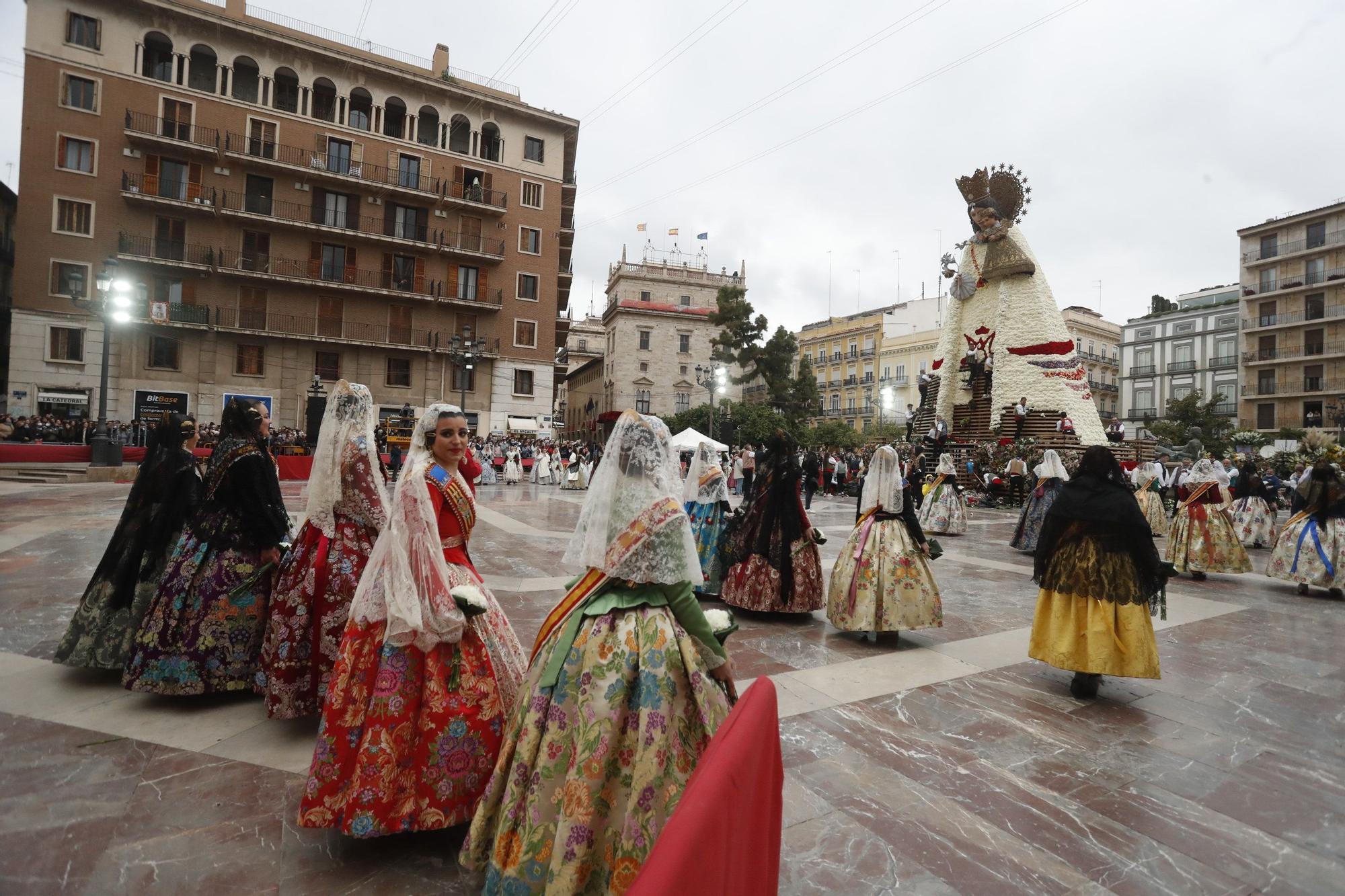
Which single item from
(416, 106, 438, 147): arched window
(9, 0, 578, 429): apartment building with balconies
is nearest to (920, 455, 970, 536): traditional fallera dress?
(9, 0, 578, 429): apartment building with balconies

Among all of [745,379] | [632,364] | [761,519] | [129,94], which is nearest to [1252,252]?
[745,379]

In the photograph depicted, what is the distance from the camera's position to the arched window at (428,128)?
31359 mm

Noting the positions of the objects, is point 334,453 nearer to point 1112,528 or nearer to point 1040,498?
point 1112,528

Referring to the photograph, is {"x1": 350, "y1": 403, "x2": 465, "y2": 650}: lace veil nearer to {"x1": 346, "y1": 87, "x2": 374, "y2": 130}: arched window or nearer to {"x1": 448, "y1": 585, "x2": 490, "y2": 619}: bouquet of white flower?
{"x1": 448, "y1": 585, "x2": 490, "y2": 619}: bouquet of white flower

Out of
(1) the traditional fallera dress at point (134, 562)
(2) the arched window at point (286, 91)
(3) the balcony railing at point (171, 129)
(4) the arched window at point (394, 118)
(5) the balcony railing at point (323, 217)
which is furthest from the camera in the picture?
(4) the arched window at point (394, 118)

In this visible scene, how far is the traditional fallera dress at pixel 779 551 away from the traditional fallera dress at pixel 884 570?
415 mm

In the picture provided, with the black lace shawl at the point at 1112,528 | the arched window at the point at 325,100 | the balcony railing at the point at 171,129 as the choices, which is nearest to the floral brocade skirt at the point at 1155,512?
the black lace shawl at the point at 1112,528

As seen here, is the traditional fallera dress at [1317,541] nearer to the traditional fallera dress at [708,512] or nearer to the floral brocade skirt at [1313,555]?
the floral brocade skirt at [1313,555]

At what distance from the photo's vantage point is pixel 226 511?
369cm

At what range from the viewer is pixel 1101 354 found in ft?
169

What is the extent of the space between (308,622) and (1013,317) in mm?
21825

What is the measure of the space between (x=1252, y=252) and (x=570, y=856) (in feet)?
191

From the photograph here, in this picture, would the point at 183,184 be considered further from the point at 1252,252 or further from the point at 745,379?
the point at 1252,252

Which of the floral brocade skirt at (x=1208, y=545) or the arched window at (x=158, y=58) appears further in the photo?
the arched window at (x=158, y=58)
